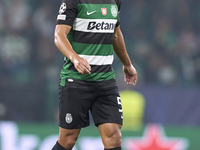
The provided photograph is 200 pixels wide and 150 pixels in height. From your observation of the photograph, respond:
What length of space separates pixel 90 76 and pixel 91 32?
40cm

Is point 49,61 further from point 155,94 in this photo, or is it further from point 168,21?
point 168,21

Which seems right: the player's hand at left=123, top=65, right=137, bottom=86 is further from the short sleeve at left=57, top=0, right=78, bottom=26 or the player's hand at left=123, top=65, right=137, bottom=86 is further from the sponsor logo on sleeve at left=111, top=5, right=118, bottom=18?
the short sleeve at left=57, top=0, right=78, bottom=26

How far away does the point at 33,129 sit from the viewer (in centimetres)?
748

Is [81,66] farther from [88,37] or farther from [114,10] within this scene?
[114,10]

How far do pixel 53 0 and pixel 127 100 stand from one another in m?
3.11

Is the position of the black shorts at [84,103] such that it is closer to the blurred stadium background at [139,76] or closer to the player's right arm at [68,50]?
the player's right arm at [68,50]

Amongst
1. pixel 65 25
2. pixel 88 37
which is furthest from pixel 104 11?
pixel 65 25

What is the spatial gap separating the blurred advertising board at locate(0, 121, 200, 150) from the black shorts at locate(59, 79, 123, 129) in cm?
283

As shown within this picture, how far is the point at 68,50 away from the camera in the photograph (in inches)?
168

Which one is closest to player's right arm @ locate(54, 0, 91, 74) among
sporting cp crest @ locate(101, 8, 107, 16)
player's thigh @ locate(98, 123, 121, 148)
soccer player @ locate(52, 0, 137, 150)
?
soccer player @ locate(52, 0, 137, 150)

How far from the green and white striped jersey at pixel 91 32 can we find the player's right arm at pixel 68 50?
0.07 m

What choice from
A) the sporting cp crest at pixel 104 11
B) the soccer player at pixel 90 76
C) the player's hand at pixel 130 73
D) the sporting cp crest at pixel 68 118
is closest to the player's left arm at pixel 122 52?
the player's hand at pixel 130 73

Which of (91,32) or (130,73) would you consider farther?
(130,73)

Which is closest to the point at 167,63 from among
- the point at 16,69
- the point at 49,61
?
the point at 49,61
